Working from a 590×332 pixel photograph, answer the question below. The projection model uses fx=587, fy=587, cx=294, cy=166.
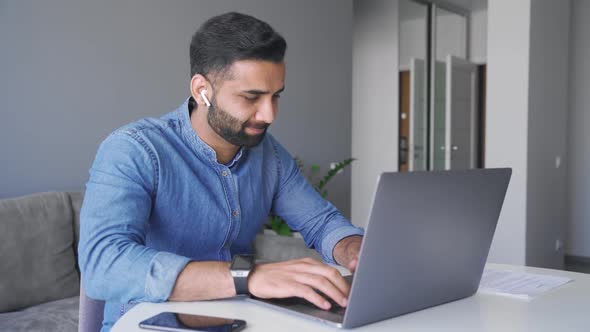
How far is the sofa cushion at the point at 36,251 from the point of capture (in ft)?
7.65

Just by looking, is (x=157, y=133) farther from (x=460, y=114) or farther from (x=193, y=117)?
(x=460, y=114)

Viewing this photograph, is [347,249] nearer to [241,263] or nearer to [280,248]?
[241,263]

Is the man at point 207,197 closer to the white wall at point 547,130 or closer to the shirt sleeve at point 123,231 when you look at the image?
the shirt sleeve at point 123,231

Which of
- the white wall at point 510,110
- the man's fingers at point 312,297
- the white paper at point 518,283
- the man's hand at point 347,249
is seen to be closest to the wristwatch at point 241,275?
the man's fingers at point 312,297

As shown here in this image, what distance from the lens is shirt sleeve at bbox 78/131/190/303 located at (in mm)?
1029

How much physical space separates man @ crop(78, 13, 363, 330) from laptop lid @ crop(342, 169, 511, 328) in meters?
0.10

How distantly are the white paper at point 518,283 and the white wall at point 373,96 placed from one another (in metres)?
4.97

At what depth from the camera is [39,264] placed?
2438mm

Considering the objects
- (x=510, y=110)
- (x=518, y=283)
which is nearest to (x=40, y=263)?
Result: (x=518, y=283)

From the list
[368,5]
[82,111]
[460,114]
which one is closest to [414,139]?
[460,114]

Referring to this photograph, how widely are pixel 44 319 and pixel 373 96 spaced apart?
4897mm

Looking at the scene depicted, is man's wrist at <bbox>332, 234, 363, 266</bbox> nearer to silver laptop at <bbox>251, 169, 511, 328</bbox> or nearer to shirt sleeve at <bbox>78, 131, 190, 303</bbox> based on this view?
Answer: silver laptop at <bbox>251, 169, 511, 328</bbox>

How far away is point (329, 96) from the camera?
4375 millimetres

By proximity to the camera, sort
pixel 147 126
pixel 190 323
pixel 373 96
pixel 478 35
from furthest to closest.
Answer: pixel 478 35 → pixel 373 96 → pixel 147 126 → pixel 190 323
